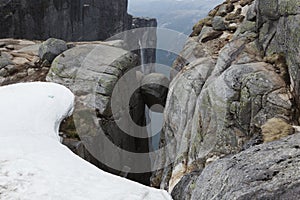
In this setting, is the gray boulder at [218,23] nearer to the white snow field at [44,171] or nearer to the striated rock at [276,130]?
the striated rock at [276,130]

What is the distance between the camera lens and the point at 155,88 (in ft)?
103

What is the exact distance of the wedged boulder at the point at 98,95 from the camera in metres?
23.6

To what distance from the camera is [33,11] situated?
5941 centimetres

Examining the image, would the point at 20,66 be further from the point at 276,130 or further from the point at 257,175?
the point at 257,175

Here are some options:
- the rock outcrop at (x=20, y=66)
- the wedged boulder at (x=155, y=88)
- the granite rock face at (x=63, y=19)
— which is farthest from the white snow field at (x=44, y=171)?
the granite rock face at (x=63, y=19)

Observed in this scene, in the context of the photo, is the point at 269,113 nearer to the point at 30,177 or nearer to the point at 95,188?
the point at 95,188

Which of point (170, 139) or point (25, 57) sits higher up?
point (25, 57)

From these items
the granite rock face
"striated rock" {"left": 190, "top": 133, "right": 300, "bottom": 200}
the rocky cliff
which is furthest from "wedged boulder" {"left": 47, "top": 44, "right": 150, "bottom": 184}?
the granite rock face

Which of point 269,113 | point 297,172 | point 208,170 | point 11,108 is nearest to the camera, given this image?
point 297,172

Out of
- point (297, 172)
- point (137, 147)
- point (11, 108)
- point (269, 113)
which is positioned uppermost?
point (297, 172)

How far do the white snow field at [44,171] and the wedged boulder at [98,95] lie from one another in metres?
4.90

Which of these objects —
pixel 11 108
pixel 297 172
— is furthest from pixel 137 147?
pixel 297 172

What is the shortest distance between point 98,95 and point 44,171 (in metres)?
13.4

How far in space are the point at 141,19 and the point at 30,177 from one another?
10589cm
